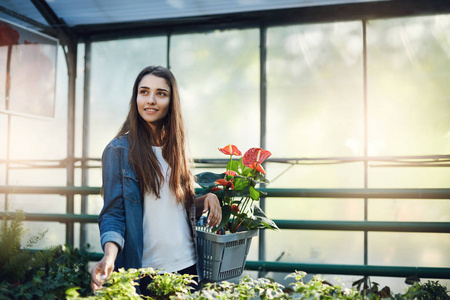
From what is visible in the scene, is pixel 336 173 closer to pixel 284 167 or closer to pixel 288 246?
pixel 284 167

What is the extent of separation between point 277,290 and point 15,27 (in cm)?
449

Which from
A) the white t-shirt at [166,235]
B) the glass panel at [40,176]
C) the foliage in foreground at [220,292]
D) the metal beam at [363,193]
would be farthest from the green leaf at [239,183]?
the glass panel at [40,176]

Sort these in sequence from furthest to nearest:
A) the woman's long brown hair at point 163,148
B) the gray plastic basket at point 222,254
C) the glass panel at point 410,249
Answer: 1. the glass panel at point 410,249
2. the woman's long brown hair at point 163,148
3. the gray plastic basket at point 222,254

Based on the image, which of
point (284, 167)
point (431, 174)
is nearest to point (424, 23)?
point (431, 174)

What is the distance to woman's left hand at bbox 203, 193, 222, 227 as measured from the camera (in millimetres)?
1466

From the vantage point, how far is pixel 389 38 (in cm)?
498

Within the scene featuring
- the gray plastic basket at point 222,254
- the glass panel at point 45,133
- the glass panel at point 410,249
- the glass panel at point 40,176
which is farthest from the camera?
the glass panel at point 40,176

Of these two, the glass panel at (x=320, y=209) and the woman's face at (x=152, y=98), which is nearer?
the woman's face at (x=152, y=98)

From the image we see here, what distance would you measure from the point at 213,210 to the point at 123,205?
0.33m

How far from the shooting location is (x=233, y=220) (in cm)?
157

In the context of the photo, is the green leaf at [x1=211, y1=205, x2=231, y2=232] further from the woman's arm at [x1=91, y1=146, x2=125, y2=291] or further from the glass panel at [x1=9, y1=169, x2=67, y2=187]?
the glass panel at [x1=9, y1=169, x2=67, y2=187]

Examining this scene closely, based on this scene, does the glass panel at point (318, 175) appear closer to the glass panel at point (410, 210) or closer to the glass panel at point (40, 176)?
the glass panel at point (410, 210)

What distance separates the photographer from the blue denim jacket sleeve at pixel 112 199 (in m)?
1.39

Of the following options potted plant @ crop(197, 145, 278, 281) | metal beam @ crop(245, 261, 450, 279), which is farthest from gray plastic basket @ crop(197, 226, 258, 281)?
metal beam @ crop(245, 261, 450, 279)
